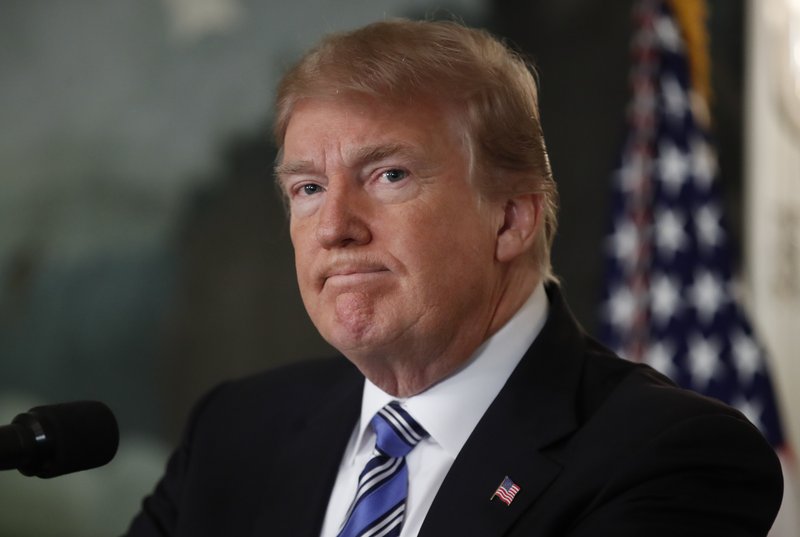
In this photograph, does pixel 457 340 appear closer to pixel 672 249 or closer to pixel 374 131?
pixel 374 131

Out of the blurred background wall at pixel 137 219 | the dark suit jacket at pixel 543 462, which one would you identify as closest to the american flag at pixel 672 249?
the blurred background wall at pixel 137 219

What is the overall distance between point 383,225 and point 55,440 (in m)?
0.80

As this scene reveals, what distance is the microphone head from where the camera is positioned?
63.4 inches

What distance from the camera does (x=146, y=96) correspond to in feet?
15.1

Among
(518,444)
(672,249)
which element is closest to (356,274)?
(518,444)

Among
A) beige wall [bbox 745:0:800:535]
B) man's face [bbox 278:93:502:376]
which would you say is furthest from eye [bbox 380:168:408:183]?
beige wall [bbox 745:0:800:535]

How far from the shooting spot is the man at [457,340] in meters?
2.05

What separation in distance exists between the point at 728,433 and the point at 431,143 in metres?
0.80

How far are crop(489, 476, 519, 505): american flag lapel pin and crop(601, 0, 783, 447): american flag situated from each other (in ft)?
11.3

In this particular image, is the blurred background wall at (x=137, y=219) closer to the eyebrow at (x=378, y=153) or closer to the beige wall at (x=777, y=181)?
the beige wall at (x=777, y=181)

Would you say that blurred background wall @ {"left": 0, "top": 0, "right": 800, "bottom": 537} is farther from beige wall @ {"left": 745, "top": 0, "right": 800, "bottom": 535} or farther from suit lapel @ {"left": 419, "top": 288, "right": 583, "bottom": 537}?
suit lapel @ {"left": 419, "top": 288, "right": 583, "bottom": 537}

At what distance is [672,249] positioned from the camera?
5.54 m

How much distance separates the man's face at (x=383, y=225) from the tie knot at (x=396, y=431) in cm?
14

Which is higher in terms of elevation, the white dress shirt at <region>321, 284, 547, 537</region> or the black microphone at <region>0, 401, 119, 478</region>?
the black microphone at <region>0, 401, 119, 478</region>
